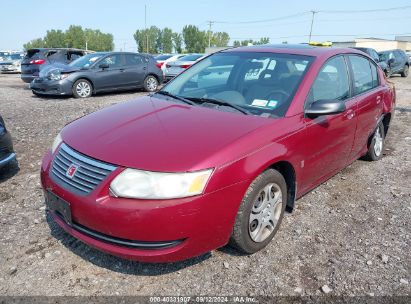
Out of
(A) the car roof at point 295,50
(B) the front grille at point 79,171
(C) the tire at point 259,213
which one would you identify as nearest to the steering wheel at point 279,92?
(A) the car roof at point 295,50

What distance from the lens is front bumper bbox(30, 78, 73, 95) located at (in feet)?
34.5

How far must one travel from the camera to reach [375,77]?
4.88 meters

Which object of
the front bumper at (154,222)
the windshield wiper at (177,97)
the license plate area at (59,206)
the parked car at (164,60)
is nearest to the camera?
the front bumper at (154,222)

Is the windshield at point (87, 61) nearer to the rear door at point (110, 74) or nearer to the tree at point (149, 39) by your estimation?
the rear door at point (110, 74)

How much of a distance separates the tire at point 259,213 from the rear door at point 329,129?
44 centimetres

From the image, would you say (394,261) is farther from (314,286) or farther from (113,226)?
(113,226)

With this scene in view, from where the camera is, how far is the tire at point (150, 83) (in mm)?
12872

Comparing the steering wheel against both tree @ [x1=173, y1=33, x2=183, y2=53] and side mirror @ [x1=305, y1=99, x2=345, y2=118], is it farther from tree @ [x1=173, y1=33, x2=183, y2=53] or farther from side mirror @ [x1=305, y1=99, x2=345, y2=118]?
tree @ [x1=173, y1=33, x2=183, y2=53]

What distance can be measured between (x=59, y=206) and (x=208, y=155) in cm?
116

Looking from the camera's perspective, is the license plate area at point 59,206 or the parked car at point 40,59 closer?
the license plate area at point 59,206

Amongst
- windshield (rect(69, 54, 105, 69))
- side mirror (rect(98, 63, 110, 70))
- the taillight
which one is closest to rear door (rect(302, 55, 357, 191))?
side mirror (rect(98, 63, 110, 70))

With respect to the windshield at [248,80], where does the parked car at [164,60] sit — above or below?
below

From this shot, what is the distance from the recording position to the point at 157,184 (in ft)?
7.61

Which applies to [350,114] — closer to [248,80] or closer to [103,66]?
[248,80]
